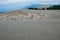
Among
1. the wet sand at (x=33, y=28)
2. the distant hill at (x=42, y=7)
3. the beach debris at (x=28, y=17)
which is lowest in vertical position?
the wet sand at (x=33, y=28)

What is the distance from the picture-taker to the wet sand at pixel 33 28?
1.45 m

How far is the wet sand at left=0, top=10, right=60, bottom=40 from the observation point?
1447 mm

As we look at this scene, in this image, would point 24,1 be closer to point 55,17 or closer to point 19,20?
point 19,20

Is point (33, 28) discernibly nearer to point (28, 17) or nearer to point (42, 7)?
point (28, 17)

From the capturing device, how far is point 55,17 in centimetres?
153

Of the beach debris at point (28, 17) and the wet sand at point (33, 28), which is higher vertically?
the beach debris at point (28, 17)

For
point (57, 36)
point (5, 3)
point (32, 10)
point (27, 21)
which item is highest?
point (5, 3)

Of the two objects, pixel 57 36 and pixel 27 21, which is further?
pixel 27 21

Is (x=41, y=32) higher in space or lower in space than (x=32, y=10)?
lower

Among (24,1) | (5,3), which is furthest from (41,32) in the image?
(5,3)

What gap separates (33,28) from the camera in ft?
4.97

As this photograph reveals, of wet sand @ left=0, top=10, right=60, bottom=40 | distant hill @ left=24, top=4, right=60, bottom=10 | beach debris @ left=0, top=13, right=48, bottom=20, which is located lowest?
wet sand @ left=0, top=10, right=60, bottom=40

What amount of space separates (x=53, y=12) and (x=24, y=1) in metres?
0.37

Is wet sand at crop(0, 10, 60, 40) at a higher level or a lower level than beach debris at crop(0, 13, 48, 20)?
lower
